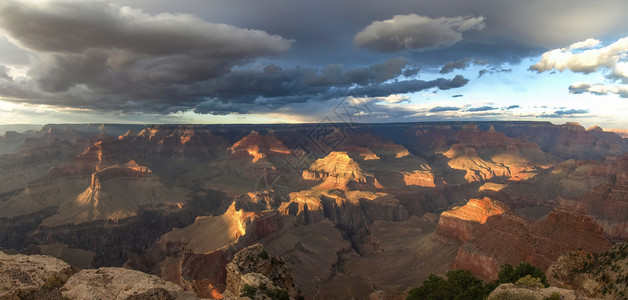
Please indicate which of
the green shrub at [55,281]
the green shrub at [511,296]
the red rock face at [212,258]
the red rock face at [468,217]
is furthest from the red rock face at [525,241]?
the green shrub at [55,281]

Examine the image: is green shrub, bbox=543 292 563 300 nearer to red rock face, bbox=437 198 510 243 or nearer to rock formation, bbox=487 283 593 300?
rock formation, bbox=487 283 593 300

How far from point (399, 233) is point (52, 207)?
17774 centimetres

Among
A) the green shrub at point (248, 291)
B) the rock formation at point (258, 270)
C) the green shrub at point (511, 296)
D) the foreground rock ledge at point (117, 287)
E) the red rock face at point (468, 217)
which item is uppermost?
the foreground rock ledge at point (117, 287)

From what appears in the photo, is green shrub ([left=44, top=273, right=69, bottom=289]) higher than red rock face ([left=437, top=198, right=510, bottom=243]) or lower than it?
higher

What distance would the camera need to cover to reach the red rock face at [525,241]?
164 feet

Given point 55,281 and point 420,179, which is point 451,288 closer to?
point 55,281

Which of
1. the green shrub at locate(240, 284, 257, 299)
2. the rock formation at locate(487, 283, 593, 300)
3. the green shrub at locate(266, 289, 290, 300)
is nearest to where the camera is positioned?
the rock formation at locate(487, 283, 593, 300)

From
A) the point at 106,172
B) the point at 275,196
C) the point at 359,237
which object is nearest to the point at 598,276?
the point at 359,237

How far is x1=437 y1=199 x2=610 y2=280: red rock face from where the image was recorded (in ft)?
164

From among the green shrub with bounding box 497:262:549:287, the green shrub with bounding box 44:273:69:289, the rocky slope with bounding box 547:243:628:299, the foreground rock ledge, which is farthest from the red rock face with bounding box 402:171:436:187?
the green shrub with bounding box 44:273:69:289

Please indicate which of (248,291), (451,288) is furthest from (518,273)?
(248,291)

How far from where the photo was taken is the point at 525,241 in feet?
176

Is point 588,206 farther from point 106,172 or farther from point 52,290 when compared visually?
point 106,172

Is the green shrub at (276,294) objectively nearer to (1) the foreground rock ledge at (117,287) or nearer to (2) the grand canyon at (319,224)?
(2) the grand canyon at (319,224)
